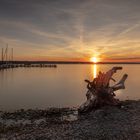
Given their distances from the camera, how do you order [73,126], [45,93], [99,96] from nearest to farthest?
[73,126]
[99,96]
[45,93]

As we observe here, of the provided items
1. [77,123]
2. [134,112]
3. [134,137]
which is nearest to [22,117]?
[77,123]

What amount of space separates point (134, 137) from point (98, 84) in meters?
8.93

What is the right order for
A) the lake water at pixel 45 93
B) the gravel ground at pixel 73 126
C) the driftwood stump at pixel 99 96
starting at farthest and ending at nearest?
the lake water at pixel 45 93, the driftwood stump at pixel 99 96, the gravel ground at pixel 73 126

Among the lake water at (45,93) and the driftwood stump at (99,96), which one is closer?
the driftwood stump at (99,96)

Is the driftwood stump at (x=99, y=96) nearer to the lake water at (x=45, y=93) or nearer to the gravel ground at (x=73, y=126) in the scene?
the gravel ground at (x=73, y=126)

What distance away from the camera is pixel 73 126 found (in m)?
16.5

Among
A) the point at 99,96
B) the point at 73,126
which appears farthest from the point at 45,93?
the point at 73,126

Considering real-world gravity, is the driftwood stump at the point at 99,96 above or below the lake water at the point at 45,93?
above

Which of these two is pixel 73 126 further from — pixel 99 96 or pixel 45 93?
pixel 45 93

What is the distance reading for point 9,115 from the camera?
21922mm

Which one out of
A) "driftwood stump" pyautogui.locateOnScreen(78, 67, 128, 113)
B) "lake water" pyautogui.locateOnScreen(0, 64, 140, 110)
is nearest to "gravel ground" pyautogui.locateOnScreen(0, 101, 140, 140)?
"driftwood stump" pyautogui.locateOnScreen(78, 67, 128, 113)

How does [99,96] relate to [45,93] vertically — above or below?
above

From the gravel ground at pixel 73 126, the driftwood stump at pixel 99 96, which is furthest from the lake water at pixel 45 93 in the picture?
the gravel ground at pixel 73 126

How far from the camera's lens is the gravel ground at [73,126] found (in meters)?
14.3
